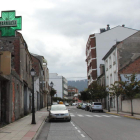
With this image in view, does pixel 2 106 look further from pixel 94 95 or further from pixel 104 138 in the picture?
pixel 94 95

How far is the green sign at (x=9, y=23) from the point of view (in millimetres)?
11086

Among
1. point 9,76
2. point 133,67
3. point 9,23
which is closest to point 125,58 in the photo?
point 133,67

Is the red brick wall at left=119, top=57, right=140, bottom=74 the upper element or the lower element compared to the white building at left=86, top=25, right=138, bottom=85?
lower

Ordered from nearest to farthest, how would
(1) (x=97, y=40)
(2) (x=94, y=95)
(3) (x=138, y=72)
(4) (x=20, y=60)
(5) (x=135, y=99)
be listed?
1. (4) (x=20, y=60)
2. (5) (x=135, y=99)
3. (3) (x=138, y=72)
4. (2) (x=94, y=95)
5. (1) (x=97, y=40)

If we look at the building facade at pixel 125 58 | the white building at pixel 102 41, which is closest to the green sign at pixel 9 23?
the building facade at pixel 125 58

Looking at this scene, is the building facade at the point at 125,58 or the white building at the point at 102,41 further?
the white building at the point at 102,41

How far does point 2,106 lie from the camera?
15.5 meters

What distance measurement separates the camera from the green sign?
36.4ft

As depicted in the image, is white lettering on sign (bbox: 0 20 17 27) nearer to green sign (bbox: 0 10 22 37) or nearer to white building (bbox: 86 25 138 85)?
green sign (bbox: 0 10 22 37)

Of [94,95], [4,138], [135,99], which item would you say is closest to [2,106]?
[4,138]

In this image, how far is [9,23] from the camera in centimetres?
1112

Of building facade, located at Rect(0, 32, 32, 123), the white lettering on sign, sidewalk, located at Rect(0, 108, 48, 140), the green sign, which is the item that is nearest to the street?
sidewalk, located at Rect(0, 108, 48, 140)

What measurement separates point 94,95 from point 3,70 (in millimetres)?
35751

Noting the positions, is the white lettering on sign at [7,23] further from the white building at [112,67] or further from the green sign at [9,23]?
the white building at [112,67]
